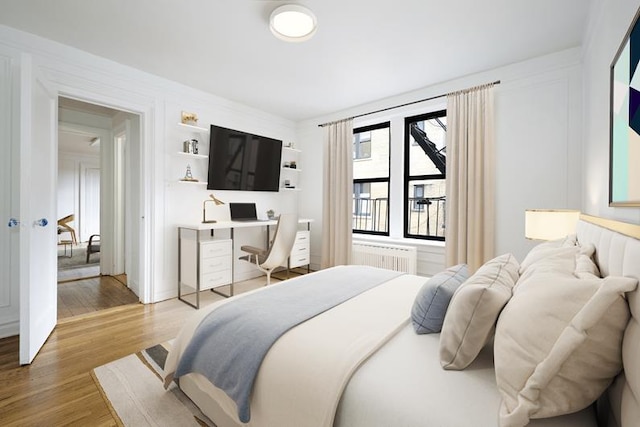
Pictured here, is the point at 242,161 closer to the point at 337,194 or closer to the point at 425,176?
the point at 337,194

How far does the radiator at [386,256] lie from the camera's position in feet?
11.4

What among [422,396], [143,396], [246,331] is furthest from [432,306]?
Result: [143,396]

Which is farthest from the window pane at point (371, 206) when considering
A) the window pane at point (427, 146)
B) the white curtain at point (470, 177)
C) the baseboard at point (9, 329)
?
the baseboard at point (9, 329)

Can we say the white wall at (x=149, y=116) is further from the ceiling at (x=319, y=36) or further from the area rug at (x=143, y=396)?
the area rug at (x=143, y=396)

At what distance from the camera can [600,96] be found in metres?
1.83

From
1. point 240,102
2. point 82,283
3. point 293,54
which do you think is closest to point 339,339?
point 293,54

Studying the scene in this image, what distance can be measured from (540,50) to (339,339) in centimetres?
308

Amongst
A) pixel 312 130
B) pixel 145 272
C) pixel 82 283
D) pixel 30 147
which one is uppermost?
pixel 312 130

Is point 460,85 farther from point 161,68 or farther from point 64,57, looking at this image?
point 64,57

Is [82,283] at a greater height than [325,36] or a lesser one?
lesser

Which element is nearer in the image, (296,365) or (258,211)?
(296,365)

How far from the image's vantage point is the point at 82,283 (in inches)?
153

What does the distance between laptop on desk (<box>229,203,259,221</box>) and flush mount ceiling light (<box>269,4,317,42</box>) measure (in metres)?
2.32

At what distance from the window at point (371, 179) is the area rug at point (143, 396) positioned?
310 cm
